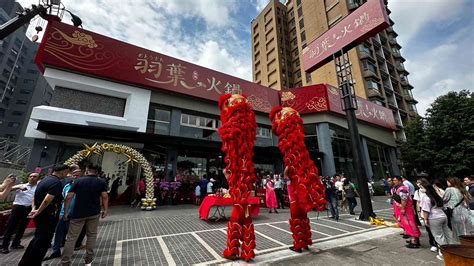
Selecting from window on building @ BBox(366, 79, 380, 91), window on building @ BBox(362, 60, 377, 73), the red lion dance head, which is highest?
window on building @ BBox(362, 60, 377, 73)

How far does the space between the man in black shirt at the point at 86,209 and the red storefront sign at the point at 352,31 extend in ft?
38.6

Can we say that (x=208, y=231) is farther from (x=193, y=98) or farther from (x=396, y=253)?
(x=193, y=98)

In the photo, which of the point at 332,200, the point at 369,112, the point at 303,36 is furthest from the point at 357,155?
the point at 303,36

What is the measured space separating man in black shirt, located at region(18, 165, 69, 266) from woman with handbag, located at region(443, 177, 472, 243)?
7838mm

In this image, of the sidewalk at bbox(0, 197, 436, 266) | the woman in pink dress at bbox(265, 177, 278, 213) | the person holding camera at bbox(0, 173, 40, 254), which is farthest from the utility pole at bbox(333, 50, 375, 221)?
the person holding camera at bbox(0, 173, 40, 254)

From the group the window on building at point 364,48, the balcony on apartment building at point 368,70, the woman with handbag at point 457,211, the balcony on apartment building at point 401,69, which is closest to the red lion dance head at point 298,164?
the woman with handbag at point 457,211

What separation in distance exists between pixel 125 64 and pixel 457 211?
51.9ft

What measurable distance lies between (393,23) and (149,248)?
5169 centimetres

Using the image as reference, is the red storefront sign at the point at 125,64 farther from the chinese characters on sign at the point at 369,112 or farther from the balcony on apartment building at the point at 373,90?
the balcony on apartment building at the point at 373,90

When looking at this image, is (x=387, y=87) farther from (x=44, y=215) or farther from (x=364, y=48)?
(x=44, y=215)

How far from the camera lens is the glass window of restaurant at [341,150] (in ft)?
62.0

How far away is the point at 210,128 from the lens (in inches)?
603

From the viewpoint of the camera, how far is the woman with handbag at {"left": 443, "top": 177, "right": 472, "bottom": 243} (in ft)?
13.0

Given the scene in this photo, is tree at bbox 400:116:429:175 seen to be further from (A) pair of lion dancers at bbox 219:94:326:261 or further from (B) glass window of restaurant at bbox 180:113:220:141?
(A) pair of lion dancers at bbox 219:94:326:261
